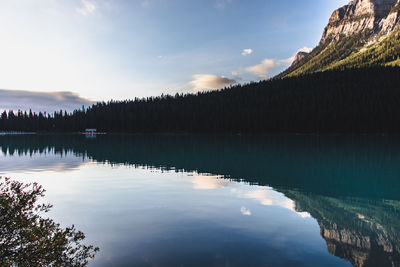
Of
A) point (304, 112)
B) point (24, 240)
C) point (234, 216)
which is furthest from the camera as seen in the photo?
point (304, 112)

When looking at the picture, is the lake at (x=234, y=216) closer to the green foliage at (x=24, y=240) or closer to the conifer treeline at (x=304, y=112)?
the green foliage at (x=24, y=240)

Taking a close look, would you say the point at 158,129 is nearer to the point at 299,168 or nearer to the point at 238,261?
the point at 299,168

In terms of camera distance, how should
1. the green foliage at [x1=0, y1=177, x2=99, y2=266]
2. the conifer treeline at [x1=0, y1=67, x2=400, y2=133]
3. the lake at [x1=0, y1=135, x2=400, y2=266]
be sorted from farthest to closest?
the conifer treeline at [x1=0, y1=67, x2=400, y2=133] < the lake at [x1=0, y1=135, x2=400, y2=266] < the green foliage at [x1=0, y1=177, x2=99, y2=266]

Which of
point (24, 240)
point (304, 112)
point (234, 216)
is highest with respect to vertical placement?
point (304, 112)

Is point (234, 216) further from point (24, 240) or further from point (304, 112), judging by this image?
point (304, 112)

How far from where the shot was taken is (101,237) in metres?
14.0

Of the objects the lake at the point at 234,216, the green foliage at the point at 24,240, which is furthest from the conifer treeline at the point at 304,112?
the green foliage at the point at 24,240

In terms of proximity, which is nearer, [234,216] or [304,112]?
[234,216]

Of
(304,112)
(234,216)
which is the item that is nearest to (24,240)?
(234,216)

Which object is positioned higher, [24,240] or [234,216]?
[24,240]

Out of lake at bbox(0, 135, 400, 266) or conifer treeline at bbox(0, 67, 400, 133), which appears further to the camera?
conifer treeline at bbox(0, 67, 400, 133)

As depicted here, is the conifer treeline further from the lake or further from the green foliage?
the green foliage

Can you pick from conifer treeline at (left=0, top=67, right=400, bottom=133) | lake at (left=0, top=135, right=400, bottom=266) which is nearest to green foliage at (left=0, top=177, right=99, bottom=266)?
lake at (left=0, top=135, right=400, bottom=266)

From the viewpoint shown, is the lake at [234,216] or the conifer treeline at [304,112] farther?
the conifer treeline at [304,112]
